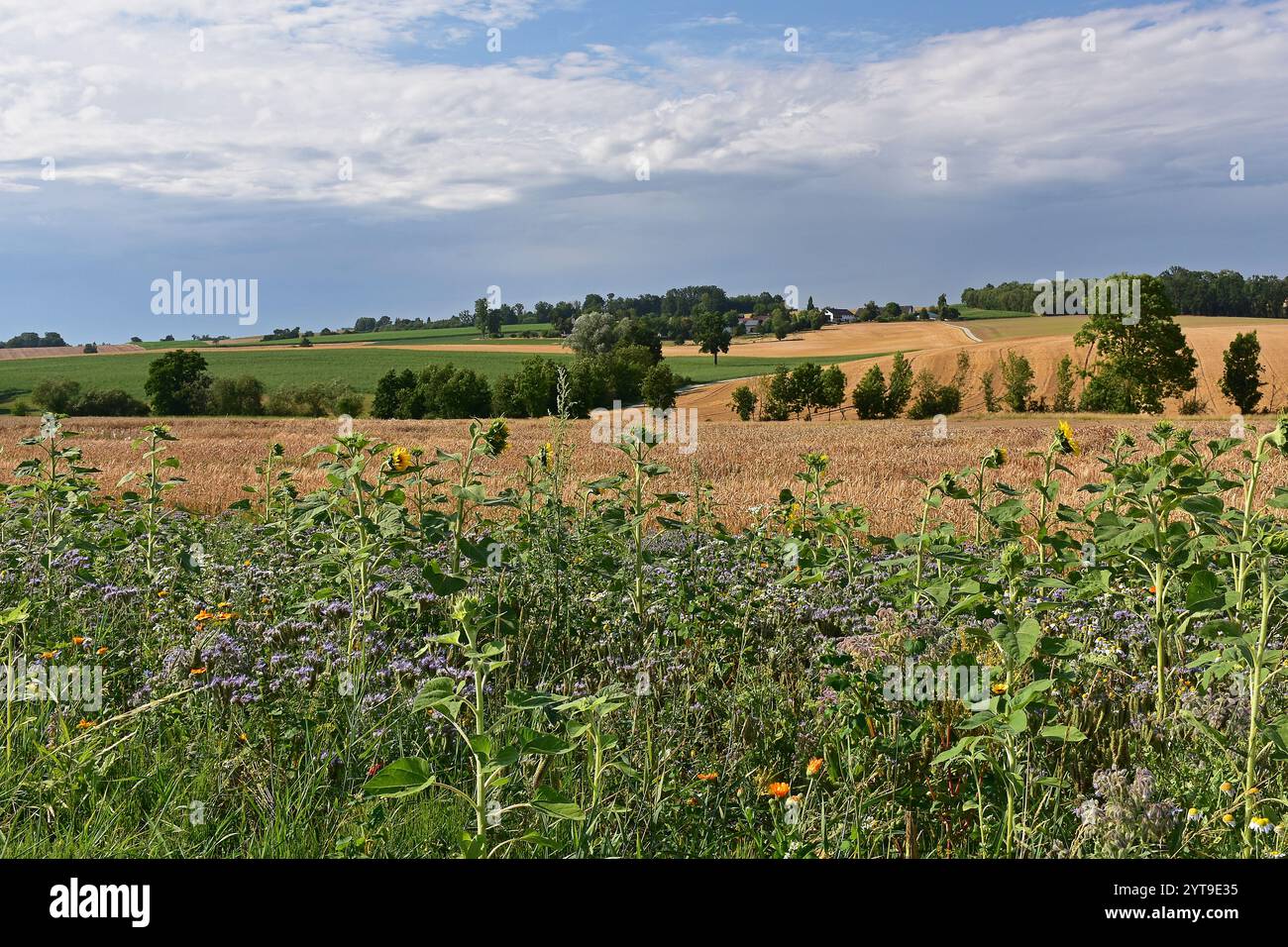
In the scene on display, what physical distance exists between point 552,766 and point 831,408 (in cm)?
→ 8071

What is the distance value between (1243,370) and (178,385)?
7968 cm

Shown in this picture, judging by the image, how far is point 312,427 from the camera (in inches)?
1633

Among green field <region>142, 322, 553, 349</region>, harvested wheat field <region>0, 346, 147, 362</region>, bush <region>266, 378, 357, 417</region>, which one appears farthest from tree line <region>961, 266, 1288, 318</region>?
harvested wheat field <region>0, 346, 147, 362</region>

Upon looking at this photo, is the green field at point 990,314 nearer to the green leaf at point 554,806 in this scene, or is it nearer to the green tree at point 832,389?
the green tree at point 832,389

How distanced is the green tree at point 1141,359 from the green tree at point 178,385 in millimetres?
66016

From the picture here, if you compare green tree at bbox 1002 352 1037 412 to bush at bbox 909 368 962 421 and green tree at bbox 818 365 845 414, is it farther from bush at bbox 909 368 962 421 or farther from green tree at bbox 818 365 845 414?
green tree at bbox 818 365 845 414

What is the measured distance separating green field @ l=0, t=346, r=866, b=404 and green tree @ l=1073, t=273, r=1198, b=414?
3293 cm

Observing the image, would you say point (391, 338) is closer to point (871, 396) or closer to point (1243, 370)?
point (871, 396)

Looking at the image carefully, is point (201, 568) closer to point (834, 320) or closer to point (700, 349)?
point (700, 349)

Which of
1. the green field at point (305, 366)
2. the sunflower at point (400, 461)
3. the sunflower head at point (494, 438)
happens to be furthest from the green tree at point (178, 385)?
the sunflower head at point (494, 438)

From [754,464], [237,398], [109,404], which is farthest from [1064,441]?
[109,404]

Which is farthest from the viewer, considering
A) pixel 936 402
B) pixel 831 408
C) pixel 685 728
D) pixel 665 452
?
pixel 831 408

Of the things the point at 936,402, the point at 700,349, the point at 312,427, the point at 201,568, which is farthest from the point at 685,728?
the point at 700,349

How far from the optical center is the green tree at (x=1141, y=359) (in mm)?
69562
